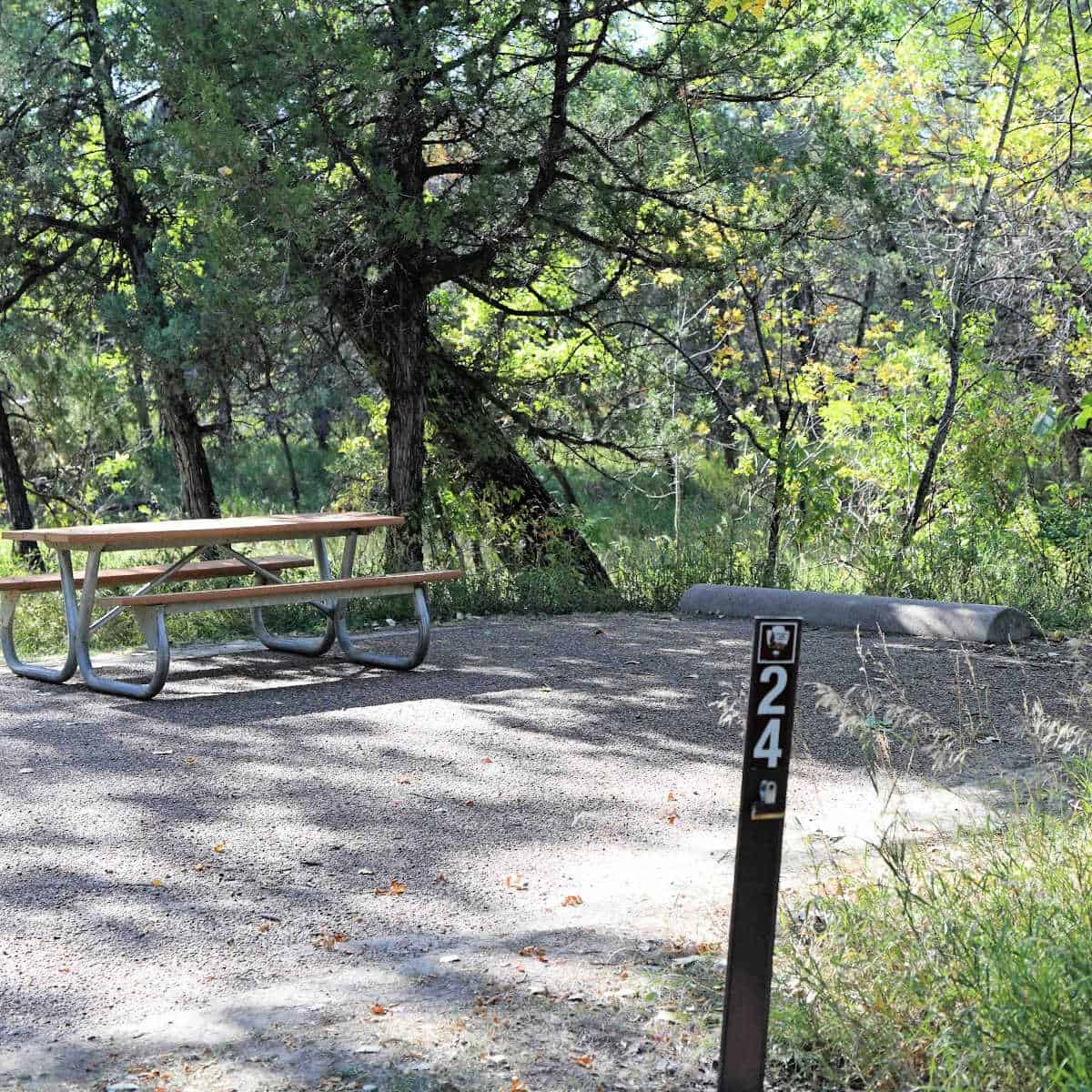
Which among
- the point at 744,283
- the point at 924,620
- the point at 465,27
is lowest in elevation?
the point at 924,620

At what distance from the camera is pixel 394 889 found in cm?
407

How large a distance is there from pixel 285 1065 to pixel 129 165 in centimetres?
983

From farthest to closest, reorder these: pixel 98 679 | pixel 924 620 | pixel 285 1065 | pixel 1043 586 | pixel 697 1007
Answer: pixel 1043 586, pixel 924 620, pixel 98 679, pixel 697 1007, pixel 285 1065

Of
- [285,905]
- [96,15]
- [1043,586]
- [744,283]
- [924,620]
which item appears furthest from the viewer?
[744,283]

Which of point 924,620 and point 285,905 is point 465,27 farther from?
point 285,905

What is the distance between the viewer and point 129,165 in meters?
11.2

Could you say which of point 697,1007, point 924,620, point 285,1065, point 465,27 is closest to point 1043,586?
point 924,620

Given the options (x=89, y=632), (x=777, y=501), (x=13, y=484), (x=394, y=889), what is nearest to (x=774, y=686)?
(x=394, y=889)

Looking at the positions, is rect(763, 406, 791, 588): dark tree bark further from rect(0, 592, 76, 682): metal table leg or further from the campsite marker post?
the campsite marker post

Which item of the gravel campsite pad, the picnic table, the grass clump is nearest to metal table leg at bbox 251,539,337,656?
the picnic table

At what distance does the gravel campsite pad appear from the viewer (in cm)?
293

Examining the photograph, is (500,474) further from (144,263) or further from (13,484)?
(13,484)

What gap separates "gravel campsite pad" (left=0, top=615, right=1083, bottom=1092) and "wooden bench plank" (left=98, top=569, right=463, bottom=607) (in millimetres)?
470

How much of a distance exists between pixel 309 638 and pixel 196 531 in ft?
6.27
